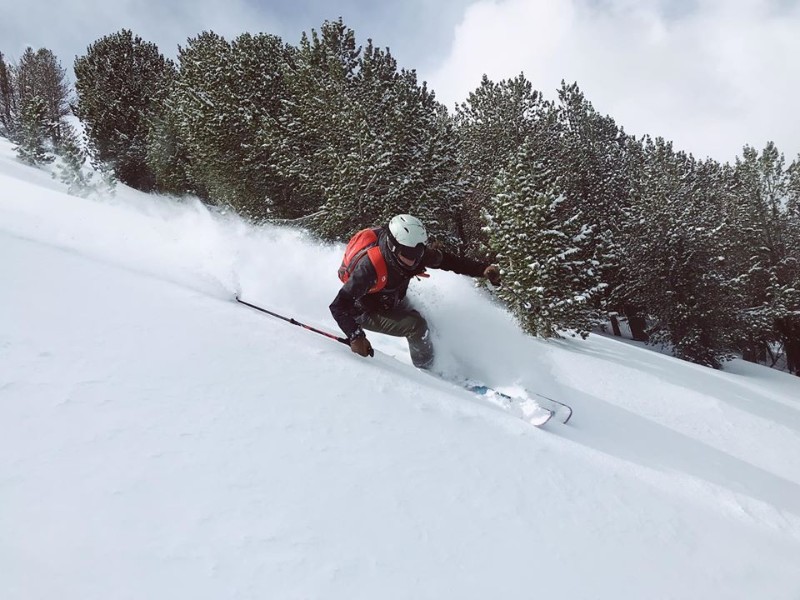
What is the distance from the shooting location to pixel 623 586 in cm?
256

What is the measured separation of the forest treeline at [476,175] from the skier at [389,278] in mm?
7805

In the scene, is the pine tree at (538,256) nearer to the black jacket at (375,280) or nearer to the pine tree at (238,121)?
the black jacket at (375,280)

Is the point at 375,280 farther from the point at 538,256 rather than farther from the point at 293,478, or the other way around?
the point at 538,256

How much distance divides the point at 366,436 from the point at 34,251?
183 inches

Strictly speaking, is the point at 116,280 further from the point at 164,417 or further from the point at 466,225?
the point at 466,225

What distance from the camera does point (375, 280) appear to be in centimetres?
575

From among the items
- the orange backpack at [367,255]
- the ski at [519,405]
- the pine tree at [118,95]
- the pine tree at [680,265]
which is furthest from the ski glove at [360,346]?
the pine tree at [118,95]

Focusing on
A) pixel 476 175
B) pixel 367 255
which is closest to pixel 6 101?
pixel 476 175

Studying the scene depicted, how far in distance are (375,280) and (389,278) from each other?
11.1 inches

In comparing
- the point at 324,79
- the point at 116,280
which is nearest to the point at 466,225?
the point at 324,79

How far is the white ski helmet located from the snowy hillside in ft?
4.52

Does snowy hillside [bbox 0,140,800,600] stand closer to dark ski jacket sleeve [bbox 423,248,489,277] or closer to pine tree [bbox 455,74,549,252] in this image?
dark ski jacket sleeve [bbox 423,248,489,277]

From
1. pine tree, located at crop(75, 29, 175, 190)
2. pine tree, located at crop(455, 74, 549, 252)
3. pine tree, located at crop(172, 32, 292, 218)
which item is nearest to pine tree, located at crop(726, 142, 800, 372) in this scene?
pine tree, located at crop(455, 74, 549, 252)

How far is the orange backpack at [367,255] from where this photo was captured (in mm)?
5734
